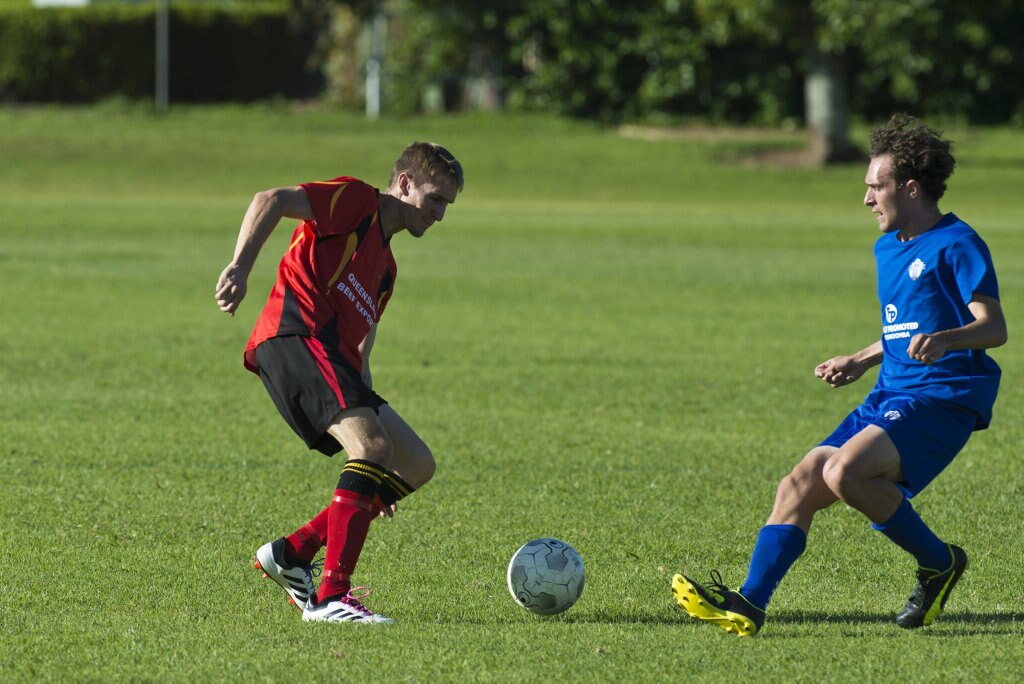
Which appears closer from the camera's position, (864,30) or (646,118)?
(864,30)

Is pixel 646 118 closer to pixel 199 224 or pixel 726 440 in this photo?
pixel 199 224

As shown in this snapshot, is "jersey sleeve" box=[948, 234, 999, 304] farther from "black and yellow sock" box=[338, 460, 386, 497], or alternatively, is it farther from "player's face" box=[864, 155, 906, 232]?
"black and yellow sock" box=[338, 460, 386, 497]

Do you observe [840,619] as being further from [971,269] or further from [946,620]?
[971,269]

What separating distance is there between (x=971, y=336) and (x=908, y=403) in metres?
0.34

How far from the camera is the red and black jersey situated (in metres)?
5.85

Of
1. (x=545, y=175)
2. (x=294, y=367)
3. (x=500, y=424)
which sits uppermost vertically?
(x=294, y=367)

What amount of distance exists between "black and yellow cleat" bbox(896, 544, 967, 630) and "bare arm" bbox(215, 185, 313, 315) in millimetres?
2513

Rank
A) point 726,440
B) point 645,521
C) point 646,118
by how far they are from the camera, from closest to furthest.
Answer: point 645,521 → point 726,440 → point 646,118

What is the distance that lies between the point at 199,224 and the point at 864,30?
15912 millimetres

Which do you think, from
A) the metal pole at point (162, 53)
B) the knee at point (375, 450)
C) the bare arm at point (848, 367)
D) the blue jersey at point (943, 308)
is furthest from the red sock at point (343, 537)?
the metal pole at point (162, 53)

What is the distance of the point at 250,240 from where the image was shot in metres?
5.55

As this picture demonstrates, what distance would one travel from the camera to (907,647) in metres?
5.39

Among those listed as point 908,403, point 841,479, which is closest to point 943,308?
point 908,403

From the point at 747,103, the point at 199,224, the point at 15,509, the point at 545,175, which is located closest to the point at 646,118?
the point at 747,103
